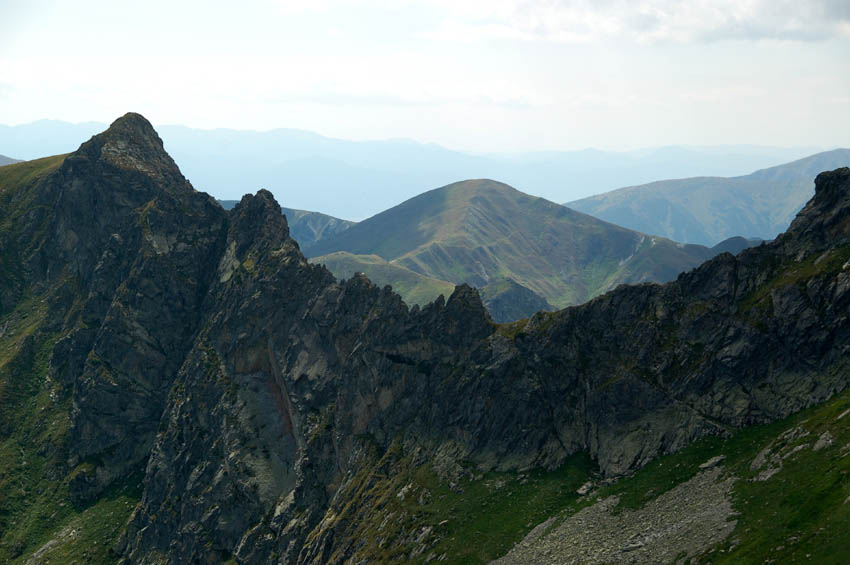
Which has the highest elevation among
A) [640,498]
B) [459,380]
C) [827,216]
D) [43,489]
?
[827,216]

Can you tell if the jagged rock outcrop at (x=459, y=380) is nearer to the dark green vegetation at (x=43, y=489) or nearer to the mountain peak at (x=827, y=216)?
the mountain peak at (x=827, y=216)

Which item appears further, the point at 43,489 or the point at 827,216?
the point at 43,489

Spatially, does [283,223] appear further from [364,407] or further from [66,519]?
[66,519]

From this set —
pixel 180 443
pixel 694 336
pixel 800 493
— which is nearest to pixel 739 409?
pixel 694 336

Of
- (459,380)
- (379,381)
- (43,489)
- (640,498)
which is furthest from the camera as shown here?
(43,489)

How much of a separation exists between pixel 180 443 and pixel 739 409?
134 meters

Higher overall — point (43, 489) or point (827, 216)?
point (827, 216)

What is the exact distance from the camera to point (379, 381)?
14338 cm

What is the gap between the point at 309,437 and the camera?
151375 mm

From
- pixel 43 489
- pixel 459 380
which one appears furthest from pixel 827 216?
pixel 43 489

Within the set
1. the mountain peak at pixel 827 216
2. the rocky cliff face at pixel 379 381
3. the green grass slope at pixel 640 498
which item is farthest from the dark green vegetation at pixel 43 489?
the mountain peak at pixel 827 216

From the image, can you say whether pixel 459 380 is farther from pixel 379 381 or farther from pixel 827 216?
pixel 827 216

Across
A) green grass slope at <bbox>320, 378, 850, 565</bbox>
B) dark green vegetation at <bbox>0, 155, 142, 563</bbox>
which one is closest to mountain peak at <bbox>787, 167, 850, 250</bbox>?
green grass slope at <bbox>320, 378, 850, 565</bbox>

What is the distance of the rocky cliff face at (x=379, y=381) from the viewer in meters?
103
